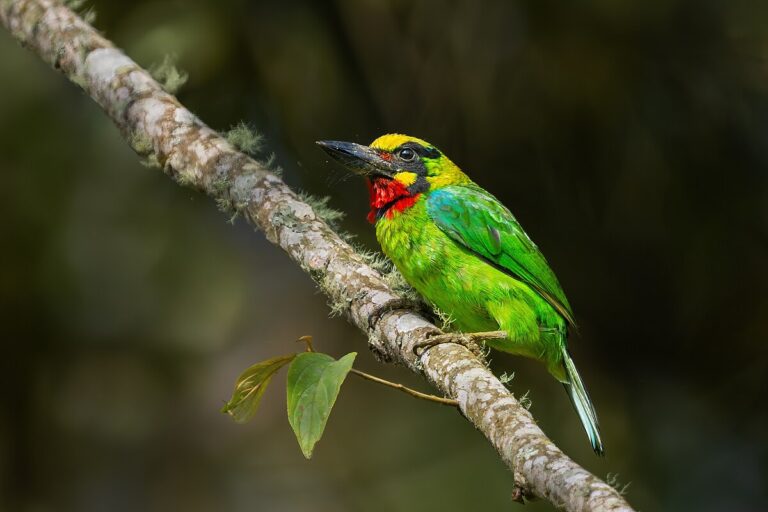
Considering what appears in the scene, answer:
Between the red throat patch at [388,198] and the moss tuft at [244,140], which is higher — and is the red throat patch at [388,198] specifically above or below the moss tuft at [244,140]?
below

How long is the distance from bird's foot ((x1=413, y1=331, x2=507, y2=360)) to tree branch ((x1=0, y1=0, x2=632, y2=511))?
4cm

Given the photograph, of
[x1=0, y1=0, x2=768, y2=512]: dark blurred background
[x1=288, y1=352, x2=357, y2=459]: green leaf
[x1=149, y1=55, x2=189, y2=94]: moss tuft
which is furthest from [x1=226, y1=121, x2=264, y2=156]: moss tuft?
[x1=0, y1=0, x2=768, y2=512]: dark blurred background

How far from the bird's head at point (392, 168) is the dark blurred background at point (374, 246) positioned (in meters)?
1.37

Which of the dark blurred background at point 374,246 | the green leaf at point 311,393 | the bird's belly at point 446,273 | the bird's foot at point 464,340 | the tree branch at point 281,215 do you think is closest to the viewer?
the tree branch at point 281,215

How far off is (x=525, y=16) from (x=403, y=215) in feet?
6.37

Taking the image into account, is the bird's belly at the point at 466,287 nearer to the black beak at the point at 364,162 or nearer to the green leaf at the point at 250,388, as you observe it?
the black beak at the point at 364,162

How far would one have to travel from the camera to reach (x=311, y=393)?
202 centimetres

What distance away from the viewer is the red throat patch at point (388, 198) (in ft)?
11.2

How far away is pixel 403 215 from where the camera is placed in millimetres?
3363

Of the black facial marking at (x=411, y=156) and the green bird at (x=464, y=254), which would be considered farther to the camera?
the black facial marking at (x=411, y=156)

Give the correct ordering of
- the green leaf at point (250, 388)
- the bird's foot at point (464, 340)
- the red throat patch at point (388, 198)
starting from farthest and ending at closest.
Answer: the red throat patch at point (388, 198) < the bird's foot at point (464, 340) < the green leaf at point (250, 388)

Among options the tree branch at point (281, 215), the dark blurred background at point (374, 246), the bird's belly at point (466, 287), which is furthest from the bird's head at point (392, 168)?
the dark blurred background at point (374, 246)

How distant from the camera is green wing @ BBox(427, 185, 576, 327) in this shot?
11.0 ft

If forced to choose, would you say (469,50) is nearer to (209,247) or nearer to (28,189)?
(209,247)
